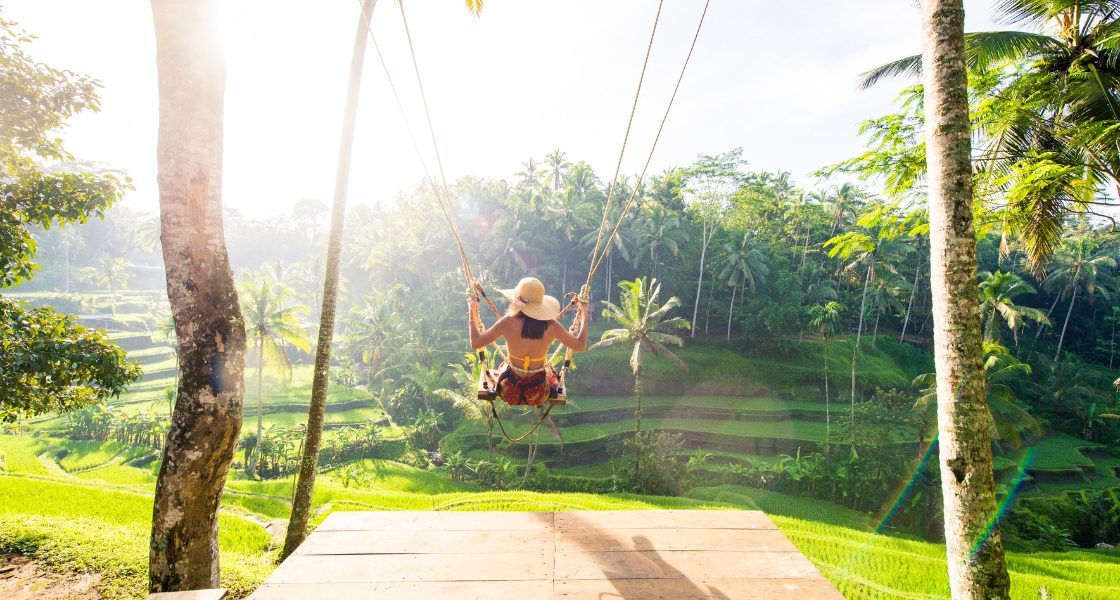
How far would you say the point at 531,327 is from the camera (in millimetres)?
4824

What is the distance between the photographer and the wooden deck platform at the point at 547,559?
302 centimetres

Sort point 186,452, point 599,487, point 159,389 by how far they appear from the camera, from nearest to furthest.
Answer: point 186,452 < point 599,487 < point 159,389

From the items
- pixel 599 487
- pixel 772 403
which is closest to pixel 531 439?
pixel 599 487

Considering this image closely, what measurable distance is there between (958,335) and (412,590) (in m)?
3.91

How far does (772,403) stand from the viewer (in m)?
32.2

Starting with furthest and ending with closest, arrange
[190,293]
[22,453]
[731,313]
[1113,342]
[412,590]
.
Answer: [1113,342]
[731,313]
[22,453]
[190,293]
[412,590]

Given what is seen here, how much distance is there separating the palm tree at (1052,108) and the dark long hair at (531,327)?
17.4 feet

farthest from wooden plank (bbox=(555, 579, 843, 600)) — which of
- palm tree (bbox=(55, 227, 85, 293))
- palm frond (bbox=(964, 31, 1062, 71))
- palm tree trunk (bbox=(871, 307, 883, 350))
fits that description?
palm tree (bbox=(55, 227, 85, 293))

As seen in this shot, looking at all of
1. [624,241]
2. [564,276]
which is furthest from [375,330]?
[624,241]

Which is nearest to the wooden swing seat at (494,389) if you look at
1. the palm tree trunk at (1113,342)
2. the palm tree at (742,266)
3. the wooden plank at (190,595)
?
the wooden plank at (190,595)

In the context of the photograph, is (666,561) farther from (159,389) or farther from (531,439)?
(159,389)

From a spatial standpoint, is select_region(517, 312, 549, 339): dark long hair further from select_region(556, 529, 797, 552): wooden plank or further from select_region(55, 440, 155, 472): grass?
select_region(55, 440, 155, 472): grass

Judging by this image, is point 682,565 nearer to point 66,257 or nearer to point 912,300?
point 912,300

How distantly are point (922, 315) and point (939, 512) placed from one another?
1120 inches
